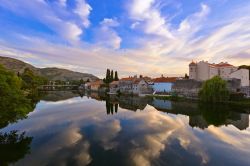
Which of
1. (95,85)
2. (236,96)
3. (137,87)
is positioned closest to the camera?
(236,96)

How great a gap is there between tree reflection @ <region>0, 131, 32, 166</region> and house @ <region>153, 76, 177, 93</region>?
7523 cm

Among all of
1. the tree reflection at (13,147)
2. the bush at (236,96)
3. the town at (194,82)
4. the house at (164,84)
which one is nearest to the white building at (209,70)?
the town at (194,82)

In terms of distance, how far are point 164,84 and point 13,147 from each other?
81867 millimetres

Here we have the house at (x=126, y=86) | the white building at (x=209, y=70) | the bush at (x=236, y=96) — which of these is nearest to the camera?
the bush at (x=236, y=96)

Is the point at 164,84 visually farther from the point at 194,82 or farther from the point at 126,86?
the point at 126,86

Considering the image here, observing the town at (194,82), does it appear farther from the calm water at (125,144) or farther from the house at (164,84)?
the calm water at (125,144)

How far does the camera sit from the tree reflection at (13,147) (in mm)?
16031

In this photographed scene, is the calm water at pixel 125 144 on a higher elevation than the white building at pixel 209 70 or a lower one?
lower

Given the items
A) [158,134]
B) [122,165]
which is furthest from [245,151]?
[122,165]

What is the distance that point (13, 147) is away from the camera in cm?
1825

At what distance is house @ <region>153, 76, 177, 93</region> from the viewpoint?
92.8 m

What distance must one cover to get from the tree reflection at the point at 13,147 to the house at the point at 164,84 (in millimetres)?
75231

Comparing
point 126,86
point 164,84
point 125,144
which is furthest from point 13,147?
point 126,86

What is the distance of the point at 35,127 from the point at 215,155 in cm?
2025
